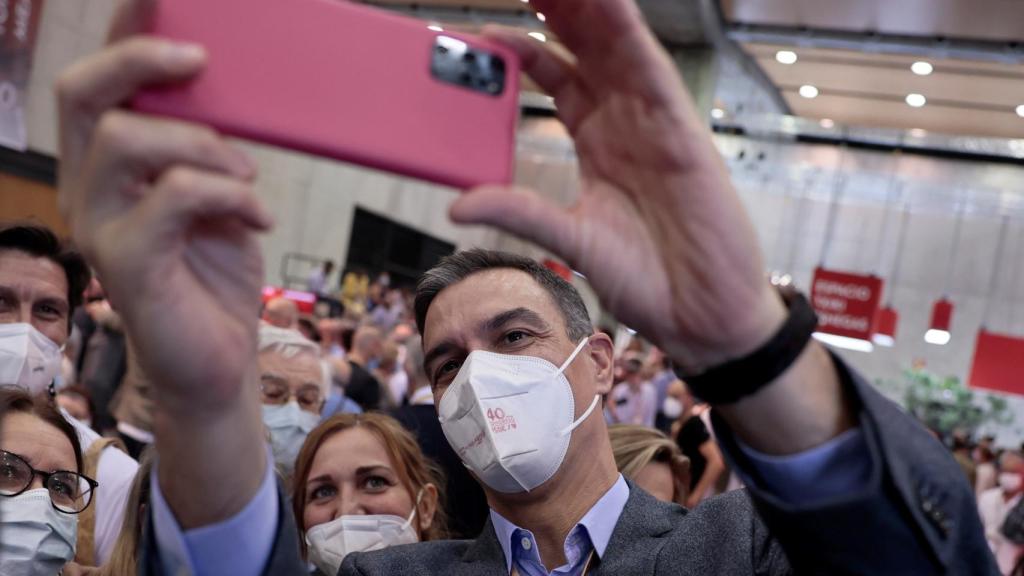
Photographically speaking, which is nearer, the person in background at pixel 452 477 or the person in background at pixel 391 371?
the person in background at pixel 452 477

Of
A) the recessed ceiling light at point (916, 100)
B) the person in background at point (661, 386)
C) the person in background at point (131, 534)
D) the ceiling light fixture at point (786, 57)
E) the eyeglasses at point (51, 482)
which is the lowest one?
the person in background at point (661, 386)

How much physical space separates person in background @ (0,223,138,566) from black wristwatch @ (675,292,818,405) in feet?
6.36

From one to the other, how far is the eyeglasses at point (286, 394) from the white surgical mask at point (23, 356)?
1099 millimetres

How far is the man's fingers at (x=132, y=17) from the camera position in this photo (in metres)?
0.88

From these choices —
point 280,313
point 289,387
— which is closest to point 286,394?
point 289,387

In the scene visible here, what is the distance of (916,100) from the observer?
14.8m

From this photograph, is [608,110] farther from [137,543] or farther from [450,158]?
[137,543]

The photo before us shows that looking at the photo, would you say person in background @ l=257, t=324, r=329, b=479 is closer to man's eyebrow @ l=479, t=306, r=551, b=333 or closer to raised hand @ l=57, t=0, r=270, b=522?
man's eyebrow @ l=479, t=306, r=551, b=333

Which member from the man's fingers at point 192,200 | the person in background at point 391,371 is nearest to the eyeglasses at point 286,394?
the man's fingers at point 192,200

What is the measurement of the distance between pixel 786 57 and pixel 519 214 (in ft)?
42.3

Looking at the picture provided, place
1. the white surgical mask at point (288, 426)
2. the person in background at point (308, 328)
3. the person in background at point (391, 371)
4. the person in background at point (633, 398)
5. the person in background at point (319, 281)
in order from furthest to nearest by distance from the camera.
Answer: the person in background at point (319, 281), the person in background at point (633, 398), the person in background at point (391, 371), the person in background at point (308, 328), the white surgical mask at point (288, 426)

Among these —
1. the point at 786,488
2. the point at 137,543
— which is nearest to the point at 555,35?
the point at 786,488

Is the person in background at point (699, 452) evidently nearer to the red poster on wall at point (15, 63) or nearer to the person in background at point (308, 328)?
the person in background at point (308, 328)

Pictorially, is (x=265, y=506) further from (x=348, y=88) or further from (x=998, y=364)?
(x=998, y=364)
